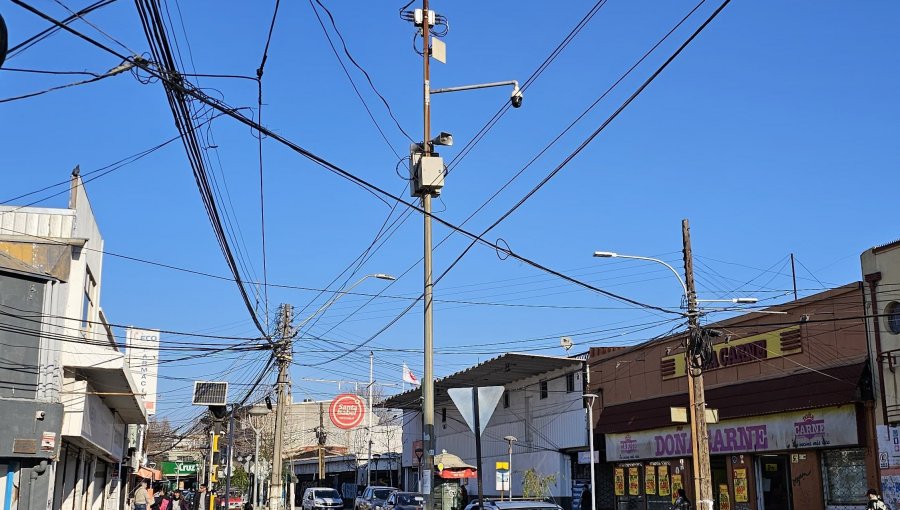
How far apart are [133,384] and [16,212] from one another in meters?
5.59

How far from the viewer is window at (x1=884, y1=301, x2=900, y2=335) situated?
76.2 feet

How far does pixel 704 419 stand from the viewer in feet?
78.0

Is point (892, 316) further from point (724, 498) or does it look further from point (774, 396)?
point (724, 498)

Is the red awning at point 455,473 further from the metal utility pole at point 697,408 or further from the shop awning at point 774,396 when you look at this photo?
the metal utility pole at point 697,408

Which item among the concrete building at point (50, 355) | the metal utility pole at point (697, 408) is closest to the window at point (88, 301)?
the concrete building at point (50, 355)

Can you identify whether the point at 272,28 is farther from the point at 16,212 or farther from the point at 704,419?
the point at 704,419

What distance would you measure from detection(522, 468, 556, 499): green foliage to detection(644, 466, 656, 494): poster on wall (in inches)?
243

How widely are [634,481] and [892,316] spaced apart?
588 inches

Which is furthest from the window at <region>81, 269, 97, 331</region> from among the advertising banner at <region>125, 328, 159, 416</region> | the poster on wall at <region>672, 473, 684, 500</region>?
the poster on wall at <region>672, 473, 684, 500</region>

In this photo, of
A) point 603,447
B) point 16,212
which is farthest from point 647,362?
point 16,212

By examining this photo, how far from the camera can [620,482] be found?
36781 millimetres

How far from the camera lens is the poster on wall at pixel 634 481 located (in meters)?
35.3

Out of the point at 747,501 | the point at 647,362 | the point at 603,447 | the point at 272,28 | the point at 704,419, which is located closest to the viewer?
the point at 272,28

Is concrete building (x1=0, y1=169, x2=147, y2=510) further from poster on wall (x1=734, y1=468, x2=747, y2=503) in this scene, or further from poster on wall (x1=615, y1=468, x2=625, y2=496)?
poster on wall (x1=615, y1=468, x2=625, y2=496)
